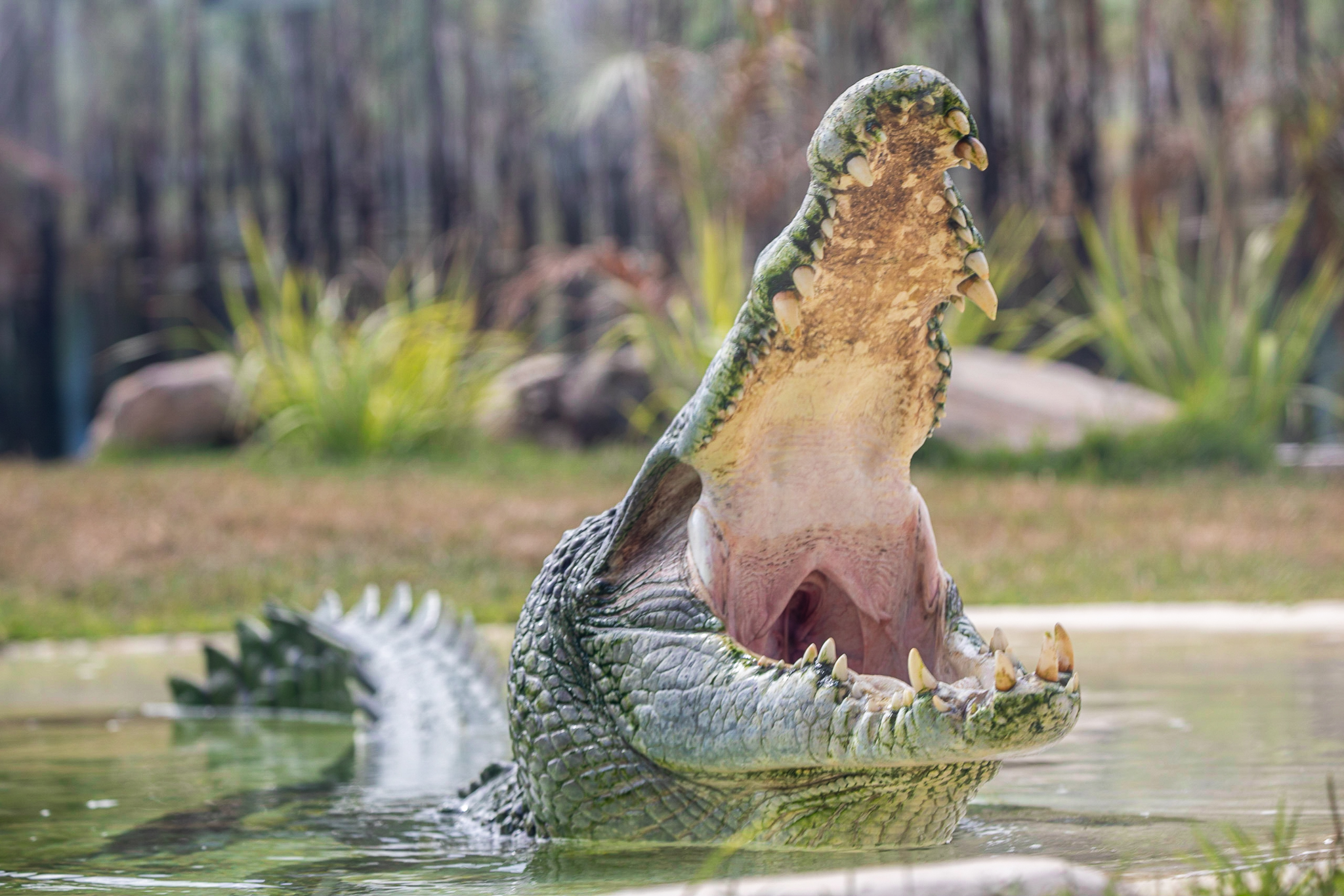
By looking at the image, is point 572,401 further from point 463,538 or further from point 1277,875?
point 1277,875

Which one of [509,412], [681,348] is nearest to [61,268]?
[509,412]

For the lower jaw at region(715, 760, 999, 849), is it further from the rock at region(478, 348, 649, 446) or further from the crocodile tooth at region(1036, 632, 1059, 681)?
the rock at region(478, 348, 649, 446)

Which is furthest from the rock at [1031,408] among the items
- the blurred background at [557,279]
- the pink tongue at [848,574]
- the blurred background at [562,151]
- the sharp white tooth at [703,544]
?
the sharp white tooth at [703,544]

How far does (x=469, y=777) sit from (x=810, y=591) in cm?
122

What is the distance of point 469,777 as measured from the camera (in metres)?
3.16

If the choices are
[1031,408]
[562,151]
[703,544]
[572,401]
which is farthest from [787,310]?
[562,151]

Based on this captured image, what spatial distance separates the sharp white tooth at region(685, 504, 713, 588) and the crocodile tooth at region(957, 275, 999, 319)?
469 mm

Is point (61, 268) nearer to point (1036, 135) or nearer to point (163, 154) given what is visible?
point (163, 154)

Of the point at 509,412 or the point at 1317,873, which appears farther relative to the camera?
the point at 509,412

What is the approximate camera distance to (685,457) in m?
2.02

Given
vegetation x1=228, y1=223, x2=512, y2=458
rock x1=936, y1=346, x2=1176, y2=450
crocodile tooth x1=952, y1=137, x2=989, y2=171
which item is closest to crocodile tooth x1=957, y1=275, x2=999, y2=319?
crocodile tooth x1=952, y1=137, x2=989, y2=171

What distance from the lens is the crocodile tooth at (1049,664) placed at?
1.66 m

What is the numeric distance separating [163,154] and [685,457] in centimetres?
1988

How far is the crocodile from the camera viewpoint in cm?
174
